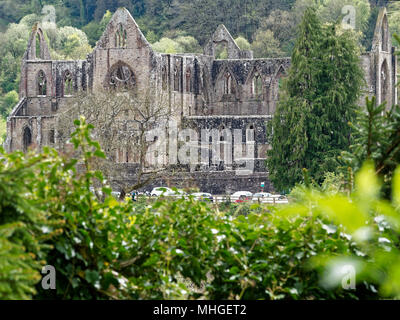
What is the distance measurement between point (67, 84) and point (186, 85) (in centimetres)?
833

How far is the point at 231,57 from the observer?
2734 inches

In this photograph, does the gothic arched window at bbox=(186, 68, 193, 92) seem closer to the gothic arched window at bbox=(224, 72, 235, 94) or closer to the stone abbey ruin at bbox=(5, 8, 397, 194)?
the stone abbey ruin at bbox=(5, 8, 397, 194)

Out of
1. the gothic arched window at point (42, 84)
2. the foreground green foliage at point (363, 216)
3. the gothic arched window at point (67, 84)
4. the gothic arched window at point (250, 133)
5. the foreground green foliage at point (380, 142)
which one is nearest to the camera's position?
the foreground green foliage at point (363, 216)

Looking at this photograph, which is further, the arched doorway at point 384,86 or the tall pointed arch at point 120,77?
the arched doorway at point 384,86

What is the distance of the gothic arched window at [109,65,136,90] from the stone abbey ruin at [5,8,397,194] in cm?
6

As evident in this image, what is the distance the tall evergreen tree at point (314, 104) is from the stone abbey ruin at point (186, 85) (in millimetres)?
8584

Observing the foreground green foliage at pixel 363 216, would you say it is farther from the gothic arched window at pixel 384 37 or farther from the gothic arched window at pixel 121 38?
the gothic arched window at pixel 384 37

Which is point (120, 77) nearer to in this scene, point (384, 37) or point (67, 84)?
point (67, 84)

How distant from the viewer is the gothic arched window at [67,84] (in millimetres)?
64125

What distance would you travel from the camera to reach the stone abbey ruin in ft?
183

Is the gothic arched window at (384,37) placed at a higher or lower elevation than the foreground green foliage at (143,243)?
higher

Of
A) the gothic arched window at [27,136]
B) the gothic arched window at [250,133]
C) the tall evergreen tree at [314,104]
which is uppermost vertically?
the tall evergreen tree at [314,104]

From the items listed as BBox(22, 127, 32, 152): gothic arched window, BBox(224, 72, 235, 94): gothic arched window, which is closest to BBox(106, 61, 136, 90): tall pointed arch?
BBox(22, 127, 32, 152): gothic arched window

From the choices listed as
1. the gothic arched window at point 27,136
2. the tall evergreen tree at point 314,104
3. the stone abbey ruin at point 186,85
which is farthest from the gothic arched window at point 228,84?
the tall evergreen tree at point 314,104
